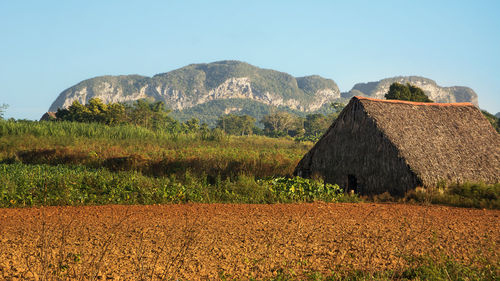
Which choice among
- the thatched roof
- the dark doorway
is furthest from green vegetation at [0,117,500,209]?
the dark doorway

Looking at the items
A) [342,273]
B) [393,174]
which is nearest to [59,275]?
[342,273]

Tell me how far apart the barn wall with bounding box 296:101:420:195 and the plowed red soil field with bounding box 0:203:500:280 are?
166 cm

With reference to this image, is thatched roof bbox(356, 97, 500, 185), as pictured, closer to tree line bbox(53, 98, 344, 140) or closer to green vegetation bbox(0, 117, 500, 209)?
green vegetation bbox(0, 117, 500, 209)

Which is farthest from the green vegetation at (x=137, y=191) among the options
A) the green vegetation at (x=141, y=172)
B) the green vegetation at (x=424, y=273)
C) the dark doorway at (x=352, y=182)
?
the green vegetation at (x=424, y=273)

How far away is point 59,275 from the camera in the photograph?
4.98m

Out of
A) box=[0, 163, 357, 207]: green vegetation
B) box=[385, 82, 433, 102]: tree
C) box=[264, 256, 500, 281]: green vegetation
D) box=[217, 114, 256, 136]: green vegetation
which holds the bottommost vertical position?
box=[264, 256, 500, 281]: green vegetation

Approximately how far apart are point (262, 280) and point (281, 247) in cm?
137

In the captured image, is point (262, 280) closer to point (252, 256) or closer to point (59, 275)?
point (252, 256)

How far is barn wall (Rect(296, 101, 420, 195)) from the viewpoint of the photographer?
11.8 metres

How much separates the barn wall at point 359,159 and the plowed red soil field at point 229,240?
1.66m

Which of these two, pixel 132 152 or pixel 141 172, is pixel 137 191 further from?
pixel 132 152

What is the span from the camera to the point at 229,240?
22.2 feet

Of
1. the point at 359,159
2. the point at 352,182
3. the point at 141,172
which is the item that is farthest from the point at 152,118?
the point at 359,159

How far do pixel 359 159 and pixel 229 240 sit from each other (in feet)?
23.9
